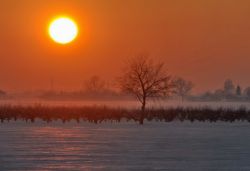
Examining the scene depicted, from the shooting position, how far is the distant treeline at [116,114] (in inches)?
2410

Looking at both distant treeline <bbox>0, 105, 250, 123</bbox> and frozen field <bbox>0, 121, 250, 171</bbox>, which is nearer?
frozen field <bbox>0, 121, 250, 171</bbox>

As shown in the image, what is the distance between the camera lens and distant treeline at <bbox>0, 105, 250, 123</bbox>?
61.2 meters

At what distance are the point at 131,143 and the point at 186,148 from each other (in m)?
3.51

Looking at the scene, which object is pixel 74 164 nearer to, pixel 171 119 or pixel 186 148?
pixel 186 148

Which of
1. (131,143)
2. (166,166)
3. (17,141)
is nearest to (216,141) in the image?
(131,143)

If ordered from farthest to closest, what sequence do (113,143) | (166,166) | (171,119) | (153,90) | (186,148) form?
(171,119) < (153,90) < (113,143) < (186,148) < (166,166)

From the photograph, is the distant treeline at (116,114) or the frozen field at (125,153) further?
the distant treeline at (116,114)

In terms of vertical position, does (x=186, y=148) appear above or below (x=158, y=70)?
below

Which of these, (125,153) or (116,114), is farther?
(116,114)

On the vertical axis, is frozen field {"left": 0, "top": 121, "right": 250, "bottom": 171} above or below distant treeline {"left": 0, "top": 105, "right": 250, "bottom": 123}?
below

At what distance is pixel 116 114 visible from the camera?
62406mm

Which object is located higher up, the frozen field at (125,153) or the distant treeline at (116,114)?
the distant treeline at (116,114)

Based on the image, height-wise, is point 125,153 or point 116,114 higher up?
point 116,114

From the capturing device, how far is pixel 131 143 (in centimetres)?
2992
